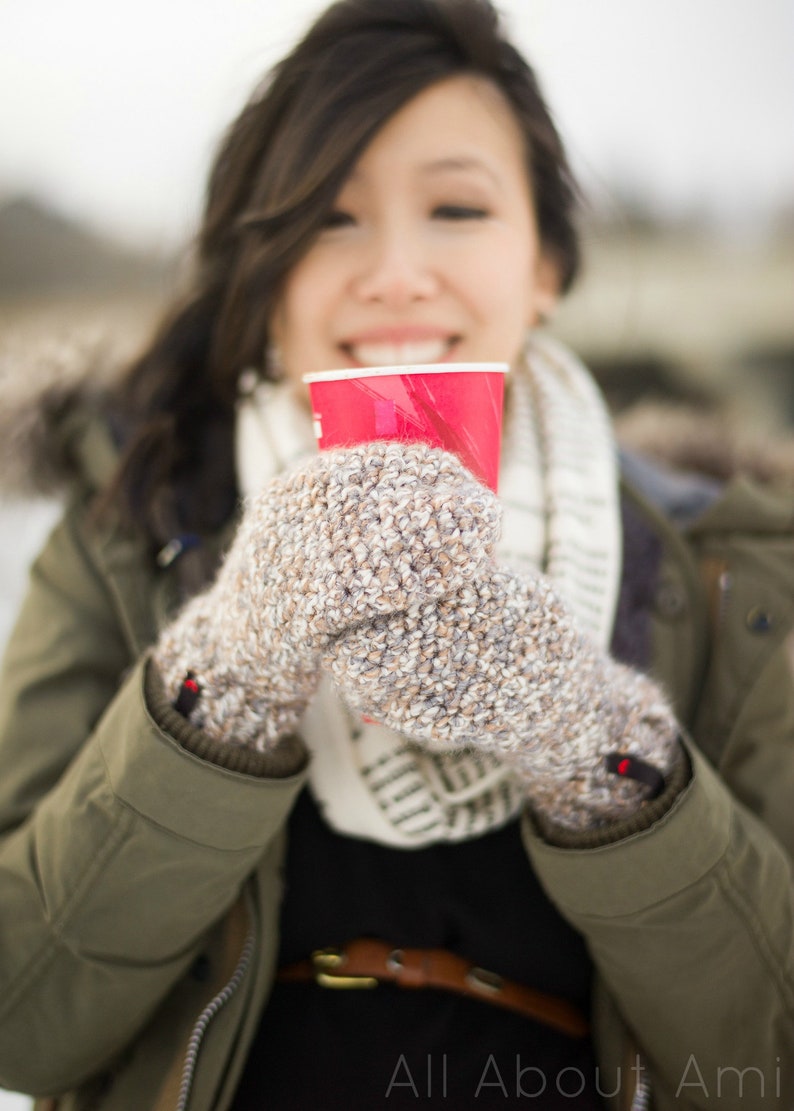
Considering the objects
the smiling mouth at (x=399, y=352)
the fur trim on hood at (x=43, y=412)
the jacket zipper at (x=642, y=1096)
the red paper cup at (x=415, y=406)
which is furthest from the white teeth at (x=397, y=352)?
the jacket zipper at (x=642, y=1096)

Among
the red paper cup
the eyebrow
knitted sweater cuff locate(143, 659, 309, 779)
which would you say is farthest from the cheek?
knitted sweater cuff locate(143, 659, 309, 779)

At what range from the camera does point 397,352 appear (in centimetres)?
117

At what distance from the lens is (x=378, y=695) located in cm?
76

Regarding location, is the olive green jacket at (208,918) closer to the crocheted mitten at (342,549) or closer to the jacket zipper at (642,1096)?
the jacket zipper at (642,1096)

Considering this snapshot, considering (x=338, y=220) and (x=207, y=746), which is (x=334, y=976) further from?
(x=338, y=220)

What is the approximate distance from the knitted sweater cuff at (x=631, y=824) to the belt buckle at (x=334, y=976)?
0.41 m

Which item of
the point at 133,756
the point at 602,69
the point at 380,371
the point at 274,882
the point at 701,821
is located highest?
the point at 602,69

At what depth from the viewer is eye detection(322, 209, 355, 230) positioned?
1212 millimetres

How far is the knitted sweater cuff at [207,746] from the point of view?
92 centimetres

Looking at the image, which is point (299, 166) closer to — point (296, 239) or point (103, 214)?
point (296, 239)

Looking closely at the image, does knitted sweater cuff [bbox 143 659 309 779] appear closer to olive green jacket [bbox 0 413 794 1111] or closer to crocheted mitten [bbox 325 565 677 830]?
olive green jacket [bbox 0 413 794 1111]

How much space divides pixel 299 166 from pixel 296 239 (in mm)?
111

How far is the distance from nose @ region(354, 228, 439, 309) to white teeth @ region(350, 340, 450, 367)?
2.3 inches

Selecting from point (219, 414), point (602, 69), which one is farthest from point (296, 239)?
point (602, 69)
